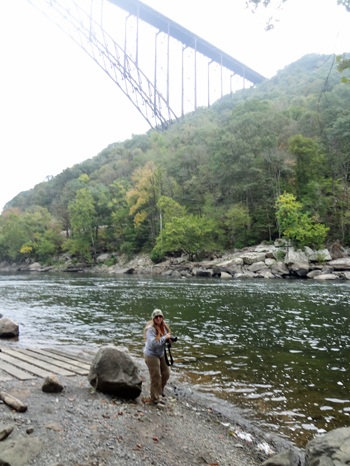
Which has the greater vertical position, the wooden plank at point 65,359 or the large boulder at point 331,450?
the large boulder at point 331,450

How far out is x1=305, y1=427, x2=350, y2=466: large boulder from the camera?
11.9 ft

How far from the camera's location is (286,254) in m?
39.2

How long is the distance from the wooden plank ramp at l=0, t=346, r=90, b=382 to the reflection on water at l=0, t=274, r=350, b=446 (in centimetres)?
193

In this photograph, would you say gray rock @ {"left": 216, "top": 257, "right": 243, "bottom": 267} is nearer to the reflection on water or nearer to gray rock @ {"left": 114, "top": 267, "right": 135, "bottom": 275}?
gray rock @ {"left": 114, "top": 267, "right": 135, "bottom": 275}

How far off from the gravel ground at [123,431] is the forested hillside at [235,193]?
3324 cm

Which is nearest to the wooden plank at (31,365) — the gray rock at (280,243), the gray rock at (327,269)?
the gray rock at (327,269)

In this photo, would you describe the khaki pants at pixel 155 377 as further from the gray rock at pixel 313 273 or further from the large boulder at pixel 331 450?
the gray rock at pixel 313 273

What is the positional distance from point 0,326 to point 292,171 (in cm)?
4353

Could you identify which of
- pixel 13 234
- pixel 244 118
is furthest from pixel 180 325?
pixel 13 234

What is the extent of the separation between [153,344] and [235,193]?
48300mm

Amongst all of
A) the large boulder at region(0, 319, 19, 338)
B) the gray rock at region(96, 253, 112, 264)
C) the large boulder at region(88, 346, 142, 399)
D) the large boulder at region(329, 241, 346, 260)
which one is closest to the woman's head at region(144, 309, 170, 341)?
the large boulder at region(88, 346, 142, 399)

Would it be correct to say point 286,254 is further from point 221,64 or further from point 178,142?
point 221,64

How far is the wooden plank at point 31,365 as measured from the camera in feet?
21.6

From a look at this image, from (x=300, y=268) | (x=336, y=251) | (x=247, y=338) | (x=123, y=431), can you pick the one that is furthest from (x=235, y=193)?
(x=123, y=431)
